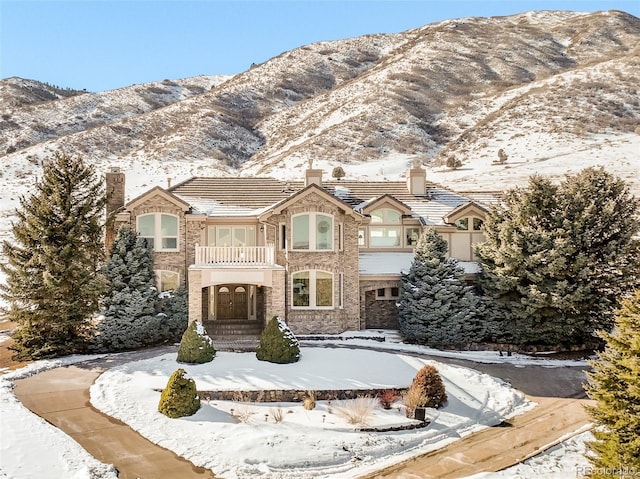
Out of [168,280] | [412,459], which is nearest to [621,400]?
[412,459]

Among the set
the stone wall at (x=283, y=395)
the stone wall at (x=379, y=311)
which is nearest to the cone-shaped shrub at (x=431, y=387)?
the stone wall at (x=283, y=395)

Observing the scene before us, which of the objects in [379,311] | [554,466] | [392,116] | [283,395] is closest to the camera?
[554,466]

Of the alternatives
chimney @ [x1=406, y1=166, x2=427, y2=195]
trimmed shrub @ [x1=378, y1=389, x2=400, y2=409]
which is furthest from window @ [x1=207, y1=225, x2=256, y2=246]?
trimmed shrub @ [x1=378, y1=389, x2=400, y2=409]

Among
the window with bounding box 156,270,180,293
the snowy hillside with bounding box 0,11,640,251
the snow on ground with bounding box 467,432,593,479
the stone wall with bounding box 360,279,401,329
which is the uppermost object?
the snowy hillside with bounding box 0,11,640,251

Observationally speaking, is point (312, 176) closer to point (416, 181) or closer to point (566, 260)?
point (416, 181)

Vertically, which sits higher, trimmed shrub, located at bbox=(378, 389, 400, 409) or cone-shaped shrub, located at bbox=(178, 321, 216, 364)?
cone-shaped shrub, located at bbox=(178, 321, 216, 364)

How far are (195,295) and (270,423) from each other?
934 cm

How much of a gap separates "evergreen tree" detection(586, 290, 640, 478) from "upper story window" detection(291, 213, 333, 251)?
48.1ft

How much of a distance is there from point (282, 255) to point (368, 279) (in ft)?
15.0

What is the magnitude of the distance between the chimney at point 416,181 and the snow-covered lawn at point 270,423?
42.1ft

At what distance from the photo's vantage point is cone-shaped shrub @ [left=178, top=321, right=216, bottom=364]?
18.0 meters

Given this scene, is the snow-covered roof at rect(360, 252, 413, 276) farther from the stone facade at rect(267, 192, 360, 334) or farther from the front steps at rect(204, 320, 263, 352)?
the front steps at rect(204, 320, 263, 352)

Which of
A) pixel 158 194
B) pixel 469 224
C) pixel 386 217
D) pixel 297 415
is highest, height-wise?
pixel 158 194

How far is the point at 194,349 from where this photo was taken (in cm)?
1809
